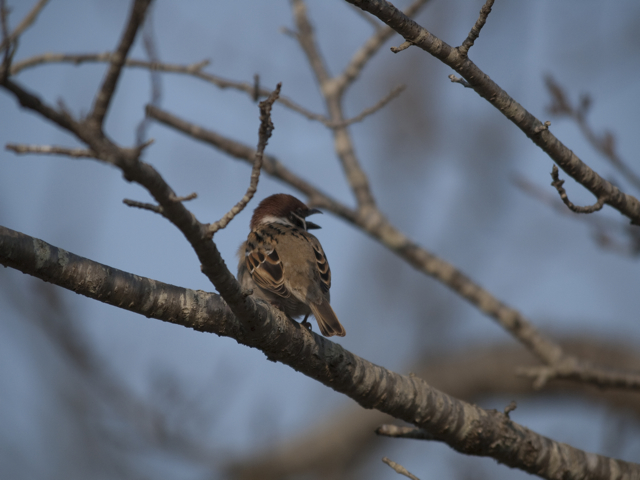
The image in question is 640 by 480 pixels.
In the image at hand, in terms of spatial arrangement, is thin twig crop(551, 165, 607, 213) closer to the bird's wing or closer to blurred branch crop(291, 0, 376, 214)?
the bird's wing

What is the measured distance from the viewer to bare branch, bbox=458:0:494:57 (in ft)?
9.93

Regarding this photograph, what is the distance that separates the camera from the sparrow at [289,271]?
15.9ft

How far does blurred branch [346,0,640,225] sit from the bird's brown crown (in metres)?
3.28

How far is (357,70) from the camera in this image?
7.04 meters

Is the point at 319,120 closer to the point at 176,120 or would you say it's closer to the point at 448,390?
the point at 176,120

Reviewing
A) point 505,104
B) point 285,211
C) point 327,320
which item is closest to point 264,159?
point 285,211

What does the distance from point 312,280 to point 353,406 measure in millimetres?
5521

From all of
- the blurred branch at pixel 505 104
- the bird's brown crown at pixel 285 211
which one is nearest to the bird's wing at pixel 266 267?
the bird's brown crown at pixel 285 211

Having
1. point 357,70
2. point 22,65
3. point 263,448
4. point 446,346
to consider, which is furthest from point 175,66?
point 446,346

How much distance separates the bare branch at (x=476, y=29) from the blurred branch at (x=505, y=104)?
3cm

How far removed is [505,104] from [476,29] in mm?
500

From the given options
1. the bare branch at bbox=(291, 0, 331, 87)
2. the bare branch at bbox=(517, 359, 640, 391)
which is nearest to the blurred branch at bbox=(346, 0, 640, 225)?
the bare branch at bbox=(517, 359, 640, 391)

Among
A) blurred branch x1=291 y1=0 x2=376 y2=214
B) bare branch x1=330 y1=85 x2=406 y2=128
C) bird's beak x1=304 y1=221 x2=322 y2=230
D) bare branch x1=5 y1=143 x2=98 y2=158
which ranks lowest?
bare branch x1=5 y1=143 x2=98 y2=158

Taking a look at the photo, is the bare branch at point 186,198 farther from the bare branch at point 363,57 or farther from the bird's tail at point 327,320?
the bare branch at point 363,57
